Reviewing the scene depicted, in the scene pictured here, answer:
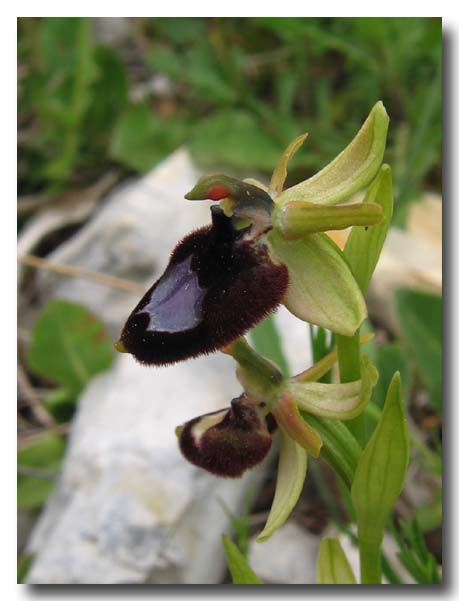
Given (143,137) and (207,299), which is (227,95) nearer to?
(143,137)

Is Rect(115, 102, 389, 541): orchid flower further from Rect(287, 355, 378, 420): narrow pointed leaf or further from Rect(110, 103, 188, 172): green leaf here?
Rect(110, 103, 188, 172): green leaf

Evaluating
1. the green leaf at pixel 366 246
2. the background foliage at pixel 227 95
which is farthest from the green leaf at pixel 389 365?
the green leaf at pixel 366 246

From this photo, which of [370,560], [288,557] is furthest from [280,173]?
[288,557]

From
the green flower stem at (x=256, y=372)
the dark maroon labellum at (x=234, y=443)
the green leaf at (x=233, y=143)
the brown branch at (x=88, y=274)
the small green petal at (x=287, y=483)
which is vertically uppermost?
the green leaf at (x=233, y=143)

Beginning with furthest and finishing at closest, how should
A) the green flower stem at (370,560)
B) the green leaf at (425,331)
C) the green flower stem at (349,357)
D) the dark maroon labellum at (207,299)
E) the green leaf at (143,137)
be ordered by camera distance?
the green leaf at (143,137) < the green leaf at (425,331) < the green flower stem at (370,560) < the green flower stem at (349,357) < the dark maroon labellum at (207,299)

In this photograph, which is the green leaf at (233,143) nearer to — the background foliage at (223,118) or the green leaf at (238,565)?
the background foliage at (223,118)

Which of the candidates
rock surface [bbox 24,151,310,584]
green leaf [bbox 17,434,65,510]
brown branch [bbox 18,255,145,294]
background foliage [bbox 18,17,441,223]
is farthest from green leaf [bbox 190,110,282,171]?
green leaf [bbox 17,434,65,510]
